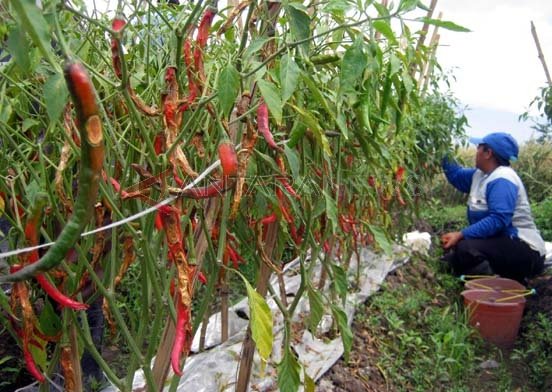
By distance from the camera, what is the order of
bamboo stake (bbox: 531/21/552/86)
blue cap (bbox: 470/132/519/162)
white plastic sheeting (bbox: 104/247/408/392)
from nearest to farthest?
white plastic sheeting (bbox: 104/247/408/392), blue cap (bbox: 470/132/519/162), bamboo stake (bbox: 531/21/552/86)

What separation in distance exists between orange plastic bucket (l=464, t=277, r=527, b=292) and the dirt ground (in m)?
0.12

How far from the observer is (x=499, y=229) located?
10.8ft

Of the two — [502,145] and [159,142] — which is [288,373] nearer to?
[159,142]

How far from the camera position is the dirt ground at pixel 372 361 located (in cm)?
187

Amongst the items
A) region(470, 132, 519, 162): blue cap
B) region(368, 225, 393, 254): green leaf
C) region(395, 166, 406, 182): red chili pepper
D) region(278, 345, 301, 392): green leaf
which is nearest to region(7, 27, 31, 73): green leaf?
region(278, 345, 301, 392): green leaf

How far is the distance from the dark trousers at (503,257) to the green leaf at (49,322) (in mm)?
2791

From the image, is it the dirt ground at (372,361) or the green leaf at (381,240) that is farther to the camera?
the dirt ground at (372,361)

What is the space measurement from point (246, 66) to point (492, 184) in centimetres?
281

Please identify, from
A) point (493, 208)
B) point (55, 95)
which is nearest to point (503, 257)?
point (493, 208)

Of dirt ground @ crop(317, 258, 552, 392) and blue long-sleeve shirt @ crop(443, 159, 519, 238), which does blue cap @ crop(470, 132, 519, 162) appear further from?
dirt ground @ crop(317, 258, 552, 392)

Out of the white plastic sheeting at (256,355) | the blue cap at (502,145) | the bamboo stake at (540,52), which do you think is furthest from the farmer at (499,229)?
the bamboo stake at (540,52)

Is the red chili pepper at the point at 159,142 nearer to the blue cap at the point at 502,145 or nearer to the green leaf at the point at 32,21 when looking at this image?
the green leaf at the point at 32,21

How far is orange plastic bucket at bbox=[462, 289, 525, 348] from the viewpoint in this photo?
8.72 ft

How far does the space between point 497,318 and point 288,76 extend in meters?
2.35
